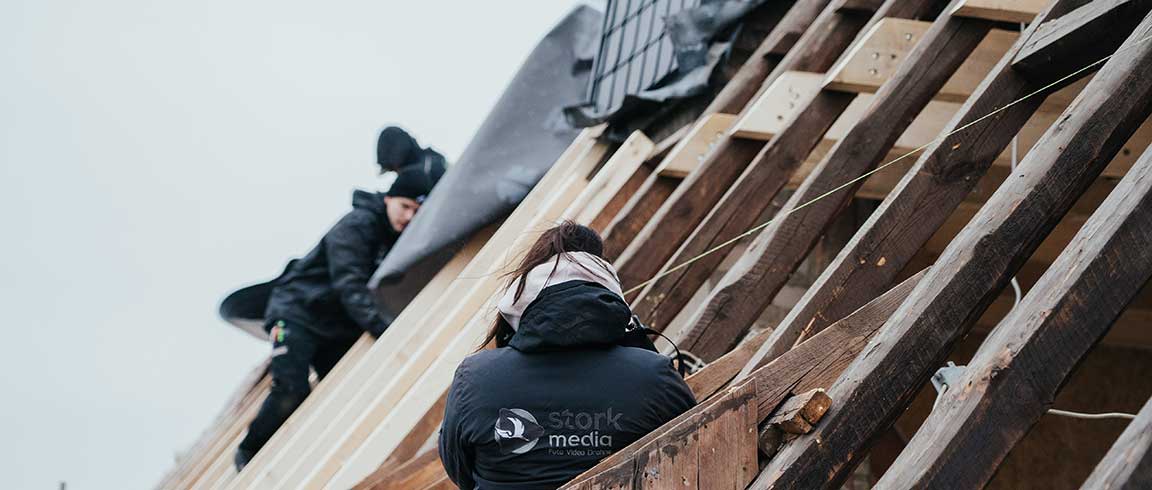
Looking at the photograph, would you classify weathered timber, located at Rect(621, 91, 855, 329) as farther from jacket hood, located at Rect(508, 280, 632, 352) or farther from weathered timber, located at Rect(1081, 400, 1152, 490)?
weathered timber, located at Rect(1081, 400, 1152, 490)

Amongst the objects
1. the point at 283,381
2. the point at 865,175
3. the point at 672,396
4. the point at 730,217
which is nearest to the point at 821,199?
the point at 865,175

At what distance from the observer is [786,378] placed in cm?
251

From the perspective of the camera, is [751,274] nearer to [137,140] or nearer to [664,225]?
[664,225]

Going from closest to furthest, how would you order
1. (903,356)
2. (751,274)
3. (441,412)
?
(903,356) → (751,274) → (441,412)

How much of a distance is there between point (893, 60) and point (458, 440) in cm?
212

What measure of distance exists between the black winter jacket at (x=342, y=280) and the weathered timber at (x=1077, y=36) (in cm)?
356

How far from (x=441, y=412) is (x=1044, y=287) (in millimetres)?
2609

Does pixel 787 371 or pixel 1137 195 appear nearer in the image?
pixel 1137 195

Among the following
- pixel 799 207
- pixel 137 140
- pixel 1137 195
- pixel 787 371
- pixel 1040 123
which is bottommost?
pixel 137 140

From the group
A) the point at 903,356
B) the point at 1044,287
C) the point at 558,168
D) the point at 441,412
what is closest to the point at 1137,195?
the point at 1044,287

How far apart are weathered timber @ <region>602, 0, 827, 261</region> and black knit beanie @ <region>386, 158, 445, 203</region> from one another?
166 centimetres

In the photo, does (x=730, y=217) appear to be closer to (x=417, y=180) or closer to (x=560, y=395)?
(x=560, y=395)

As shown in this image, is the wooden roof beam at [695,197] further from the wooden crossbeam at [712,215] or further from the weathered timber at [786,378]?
the weathered timber at [786,378]

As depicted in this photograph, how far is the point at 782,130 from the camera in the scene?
166 inches
